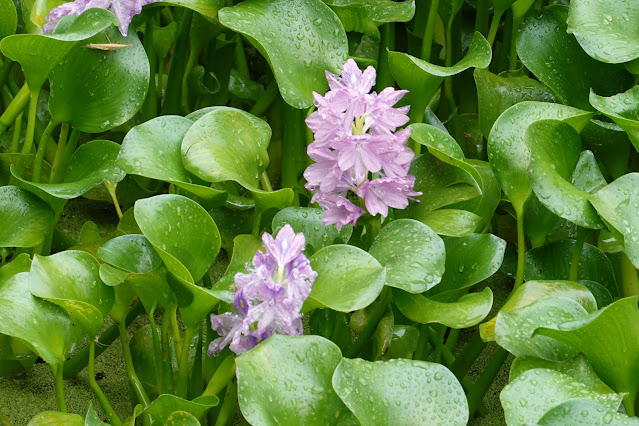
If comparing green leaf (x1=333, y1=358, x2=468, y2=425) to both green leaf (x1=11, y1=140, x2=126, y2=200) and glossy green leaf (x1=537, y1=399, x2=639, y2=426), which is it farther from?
green leaf (x1=11, y1=140, x2=126, y2=200)

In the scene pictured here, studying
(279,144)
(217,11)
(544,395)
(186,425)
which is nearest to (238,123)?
(217,11)

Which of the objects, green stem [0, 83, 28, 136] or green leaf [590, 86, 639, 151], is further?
green stem [0, 83, 28, 136]

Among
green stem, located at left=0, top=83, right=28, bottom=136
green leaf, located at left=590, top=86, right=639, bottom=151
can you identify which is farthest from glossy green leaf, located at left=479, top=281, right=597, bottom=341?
green stem, located at left=0, top=83, right=28, bottom=136

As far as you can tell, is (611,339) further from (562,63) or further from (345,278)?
(562,63)

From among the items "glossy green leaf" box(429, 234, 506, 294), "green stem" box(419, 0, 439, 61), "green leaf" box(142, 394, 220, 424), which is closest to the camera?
"green leaf" box(142, 394, 220, 424)

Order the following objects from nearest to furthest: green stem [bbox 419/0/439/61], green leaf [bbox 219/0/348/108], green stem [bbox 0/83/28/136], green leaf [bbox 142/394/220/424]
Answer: green leaf [bbox 142/394/220/424]
green leaf [bbox 219/0/348/108]
green stem [bbox 0/83/28/136]
green stem [bbox 419/0/439/61]

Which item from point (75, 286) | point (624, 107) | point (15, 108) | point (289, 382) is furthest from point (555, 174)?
point (15, 108)
